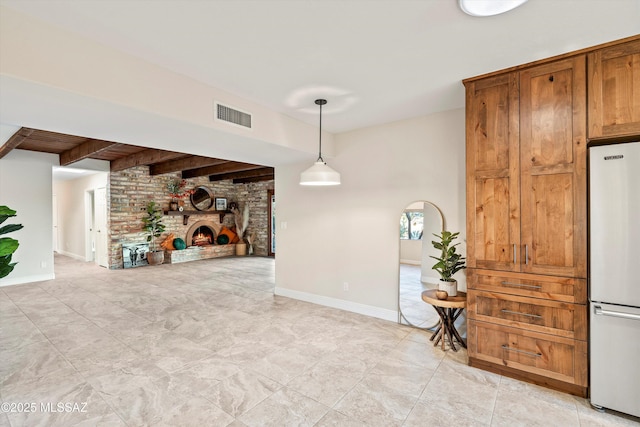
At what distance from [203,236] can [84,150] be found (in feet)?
14.6

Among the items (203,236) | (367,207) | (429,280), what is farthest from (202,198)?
(429,280)

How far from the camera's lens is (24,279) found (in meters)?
5.91

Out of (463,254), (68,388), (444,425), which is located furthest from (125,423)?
(463,254)

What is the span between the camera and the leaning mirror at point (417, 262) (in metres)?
3.49

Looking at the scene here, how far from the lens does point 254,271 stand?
7055mm

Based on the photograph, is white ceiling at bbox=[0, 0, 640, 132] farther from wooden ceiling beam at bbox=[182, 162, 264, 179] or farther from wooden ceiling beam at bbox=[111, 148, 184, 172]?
wooden ceiling beam at bbox=[182, 162, 264, 179]

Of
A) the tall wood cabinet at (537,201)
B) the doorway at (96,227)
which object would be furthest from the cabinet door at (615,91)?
the doorway at (96,227)

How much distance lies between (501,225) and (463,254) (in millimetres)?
818

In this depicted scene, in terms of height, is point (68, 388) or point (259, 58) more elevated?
point (259, 58)

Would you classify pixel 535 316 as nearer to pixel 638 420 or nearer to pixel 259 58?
pixel 638 420

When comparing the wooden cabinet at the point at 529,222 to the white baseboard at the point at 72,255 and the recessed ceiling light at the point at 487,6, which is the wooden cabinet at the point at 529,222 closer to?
the recessed ceiling light at the point at 487,6

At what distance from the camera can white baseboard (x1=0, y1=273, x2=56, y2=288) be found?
18.6 feet

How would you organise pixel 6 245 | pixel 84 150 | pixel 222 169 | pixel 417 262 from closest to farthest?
pixel 6 245 → pixel 417 262 → pixel 84 150 → pixel 222 169

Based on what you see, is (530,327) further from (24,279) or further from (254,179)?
(24,279)
